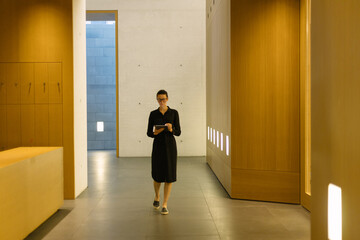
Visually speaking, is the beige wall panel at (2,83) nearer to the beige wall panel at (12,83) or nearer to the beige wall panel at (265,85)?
the beige wall panel at (12,83)

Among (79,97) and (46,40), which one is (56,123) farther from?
(46,40)

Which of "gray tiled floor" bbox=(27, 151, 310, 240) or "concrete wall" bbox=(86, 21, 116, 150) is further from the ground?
"concrete wall" bbox=(86, 21, 116, 150)

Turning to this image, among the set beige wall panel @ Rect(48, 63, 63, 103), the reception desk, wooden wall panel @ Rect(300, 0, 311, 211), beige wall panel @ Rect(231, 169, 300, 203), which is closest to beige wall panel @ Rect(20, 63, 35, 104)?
beige wall panel @ Rect(48, 63, 63, 103)

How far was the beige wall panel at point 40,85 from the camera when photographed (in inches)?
248

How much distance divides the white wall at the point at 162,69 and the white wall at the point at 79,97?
16.7 feet

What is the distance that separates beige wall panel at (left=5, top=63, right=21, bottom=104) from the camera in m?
6.29

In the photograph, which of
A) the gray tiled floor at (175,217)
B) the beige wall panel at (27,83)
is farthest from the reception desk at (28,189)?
the beige wall panel at (27,83)

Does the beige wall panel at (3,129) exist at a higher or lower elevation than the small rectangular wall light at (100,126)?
higher

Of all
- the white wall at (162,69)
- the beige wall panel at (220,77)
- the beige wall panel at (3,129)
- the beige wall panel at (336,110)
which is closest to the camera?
the beige wall panel at (336,110)

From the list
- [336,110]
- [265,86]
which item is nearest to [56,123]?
[265,86]

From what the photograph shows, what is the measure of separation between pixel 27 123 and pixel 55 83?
0.87 m

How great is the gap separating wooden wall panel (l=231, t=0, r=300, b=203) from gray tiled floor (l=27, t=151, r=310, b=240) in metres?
0.70

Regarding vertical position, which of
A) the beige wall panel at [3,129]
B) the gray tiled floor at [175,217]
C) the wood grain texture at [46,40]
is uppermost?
the wood grain texture at [46,40]

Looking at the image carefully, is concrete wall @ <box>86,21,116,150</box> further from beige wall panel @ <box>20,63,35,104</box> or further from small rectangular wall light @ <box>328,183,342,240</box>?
small rectangular wall light @ <box>328,183,342,240</box>
